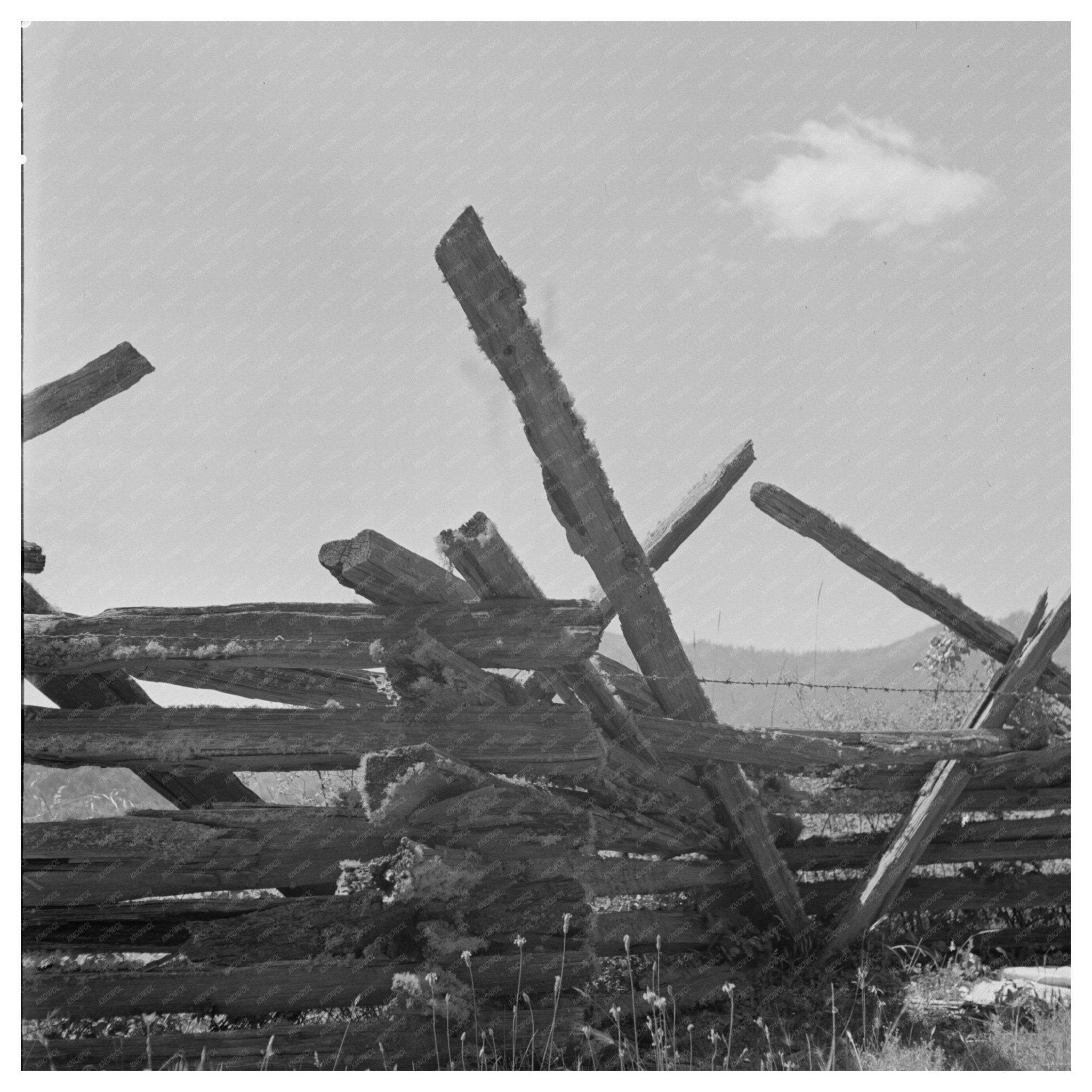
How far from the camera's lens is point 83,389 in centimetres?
461

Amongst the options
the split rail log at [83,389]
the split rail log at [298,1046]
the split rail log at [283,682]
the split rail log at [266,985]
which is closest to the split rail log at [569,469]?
the split rail log at [283,682]

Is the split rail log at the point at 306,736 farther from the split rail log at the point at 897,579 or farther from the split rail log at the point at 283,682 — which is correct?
the split rail log at the point at 897,579

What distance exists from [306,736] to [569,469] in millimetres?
1595

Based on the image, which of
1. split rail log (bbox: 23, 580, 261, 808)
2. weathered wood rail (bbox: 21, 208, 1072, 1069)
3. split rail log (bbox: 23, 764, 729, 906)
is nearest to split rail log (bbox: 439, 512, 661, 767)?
weathered wood rail (bbox: 21, 208, 1072, 1069)

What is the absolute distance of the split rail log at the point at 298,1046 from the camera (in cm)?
386

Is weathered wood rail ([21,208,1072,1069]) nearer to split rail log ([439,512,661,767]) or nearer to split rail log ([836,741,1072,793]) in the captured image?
split rail log ([439,512,661,767])

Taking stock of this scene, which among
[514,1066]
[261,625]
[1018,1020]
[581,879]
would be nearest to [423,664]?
[261,625]

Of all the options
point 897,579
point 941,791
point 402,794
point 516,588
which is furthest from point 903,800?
point 402,794

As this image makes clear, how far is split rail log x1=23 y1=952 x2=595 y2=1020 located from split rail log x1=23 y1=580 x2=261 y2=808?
2.89 feet

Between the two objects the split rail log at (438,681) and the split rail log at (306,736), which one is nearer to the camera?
the split rail log at (438,681)

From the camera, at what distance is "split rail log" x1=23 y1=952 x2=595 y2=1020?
4.01 metres

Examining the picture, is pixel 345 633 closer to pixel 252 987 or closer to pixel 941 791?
pixel 252 987

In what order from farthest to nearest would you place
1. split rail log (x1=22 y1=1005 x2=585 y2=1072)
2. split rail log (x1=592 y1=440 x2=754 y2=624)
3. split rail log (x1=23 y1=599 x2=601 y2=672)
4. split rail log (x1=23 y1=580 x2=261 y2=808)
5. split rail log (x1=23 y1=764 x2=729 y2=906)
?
split rail log (x1=592 y1=440 x2=754 y2=624) < split rail log (x1=23 y1=580 x2=261 y2=808) < split rail log (x1=23 y1=764 x2=729 y2=906) < split rail log (x1=23 y1=599 x2=601 y2=672) < split rail log (x1=22 y1=1005 x2=585 y2=1072)

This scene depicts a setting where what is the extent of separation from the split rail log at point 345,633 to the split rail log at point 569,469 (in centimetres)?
18
